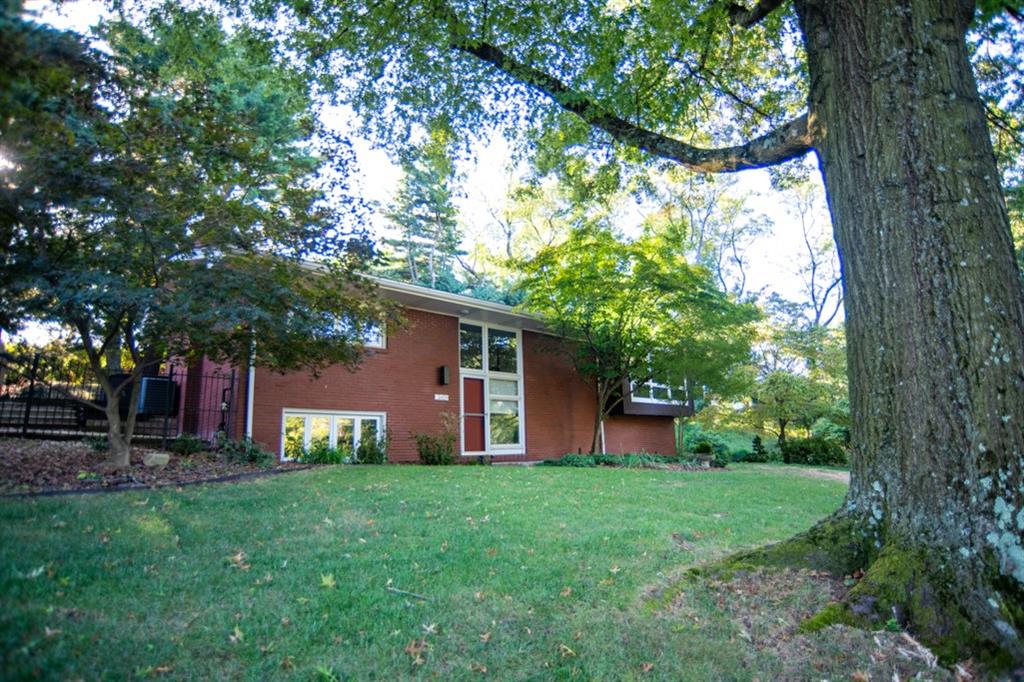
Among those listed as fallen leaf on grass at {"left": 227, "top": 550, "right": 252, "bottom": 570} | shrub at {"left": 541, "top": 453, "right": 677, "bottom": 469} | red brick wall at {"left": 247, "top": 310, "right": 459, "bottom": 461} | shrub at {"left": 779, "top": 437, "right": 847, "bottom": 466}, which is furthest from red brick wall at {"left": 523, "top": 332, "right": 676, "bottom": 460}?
fallen leaf on grass at {"left": 227, "top": 550, "right": 252, "bottom": 570}

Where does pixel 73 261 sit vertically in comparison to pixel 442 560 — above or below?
above

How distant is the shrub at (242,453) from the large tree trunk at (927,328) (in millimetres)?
8845

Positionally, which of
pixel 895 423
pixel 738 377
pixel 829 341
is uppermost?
pixel 829 341

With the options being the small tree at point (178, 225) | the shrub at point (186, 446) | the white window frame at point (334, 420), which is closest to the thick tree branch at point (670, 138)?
the small tree at point (178, 225)

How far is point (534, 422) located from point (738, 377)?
Result: 257 inches

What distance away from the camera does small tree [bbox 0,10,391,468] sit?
484 cm

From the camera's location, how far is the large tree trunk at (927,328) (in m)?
3.19

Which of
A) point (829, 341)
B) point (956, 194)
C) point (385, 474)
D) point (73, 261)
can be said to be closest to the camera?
point (956, 194)

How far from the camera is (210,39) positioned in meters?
7.37

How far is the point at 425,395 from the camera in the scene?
14508mm

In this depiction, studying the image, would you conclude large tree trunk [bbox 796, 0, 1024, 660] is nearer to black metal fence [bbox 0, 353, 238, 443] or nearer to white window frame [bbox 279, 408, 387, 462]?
black metal fence [bbox 0, 353, 238, 443]

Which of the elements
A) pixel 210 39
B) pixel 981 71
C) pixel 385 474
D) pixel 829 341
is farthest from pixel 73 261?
pixel 829 341

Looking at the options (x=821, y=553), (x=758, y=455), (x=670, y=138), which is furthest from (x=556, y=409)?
(x=821, y=553)

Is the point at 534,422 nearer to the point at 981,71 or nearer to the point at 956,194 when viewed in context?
the point at 981,71
